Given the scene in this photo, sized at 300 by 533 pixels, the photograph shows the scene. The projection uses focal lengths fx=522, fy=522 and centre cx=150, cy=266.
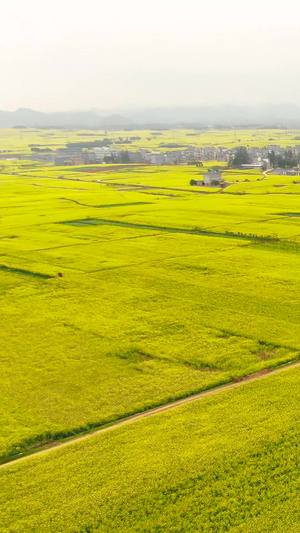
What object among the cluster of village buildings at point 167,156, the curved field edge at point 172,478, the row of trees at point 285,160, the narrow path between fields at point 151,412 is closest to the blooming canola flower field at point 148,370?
the curved field edge at point 172,478

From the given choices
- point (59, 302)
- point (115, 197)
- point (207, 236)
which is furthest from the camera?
point (115, 197)

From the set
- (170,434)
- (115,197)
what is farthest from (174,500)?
(115,197)

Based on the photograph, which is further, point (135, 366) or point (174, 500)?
point (135, 366)

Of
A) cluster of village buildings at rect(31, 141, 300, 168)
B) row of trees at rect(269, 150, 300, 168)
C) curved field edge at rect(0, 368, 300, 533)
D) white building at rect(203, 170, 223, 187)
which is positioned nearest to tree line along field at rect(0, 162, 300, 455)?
curved field edge at rect(0, 368, 300, 533)

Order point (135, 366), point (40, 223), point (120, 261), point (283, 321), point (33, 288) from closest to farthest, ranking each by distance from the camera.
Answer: point (135, 366)
point (283, 321)
point (33, 288)
point (120, 261)
point (40, 223)

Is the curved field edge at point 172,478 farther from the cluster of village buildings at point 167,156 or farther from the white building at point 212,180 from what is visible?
the cluster of village buildings at point 167,156

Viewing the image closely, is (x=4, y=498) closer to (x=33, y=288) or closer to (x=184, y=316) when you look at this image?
(x=184, y=316)

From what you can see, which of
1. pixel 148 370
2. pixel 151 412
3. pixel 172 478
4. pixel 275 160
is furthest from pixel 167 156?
pixel 172 478
